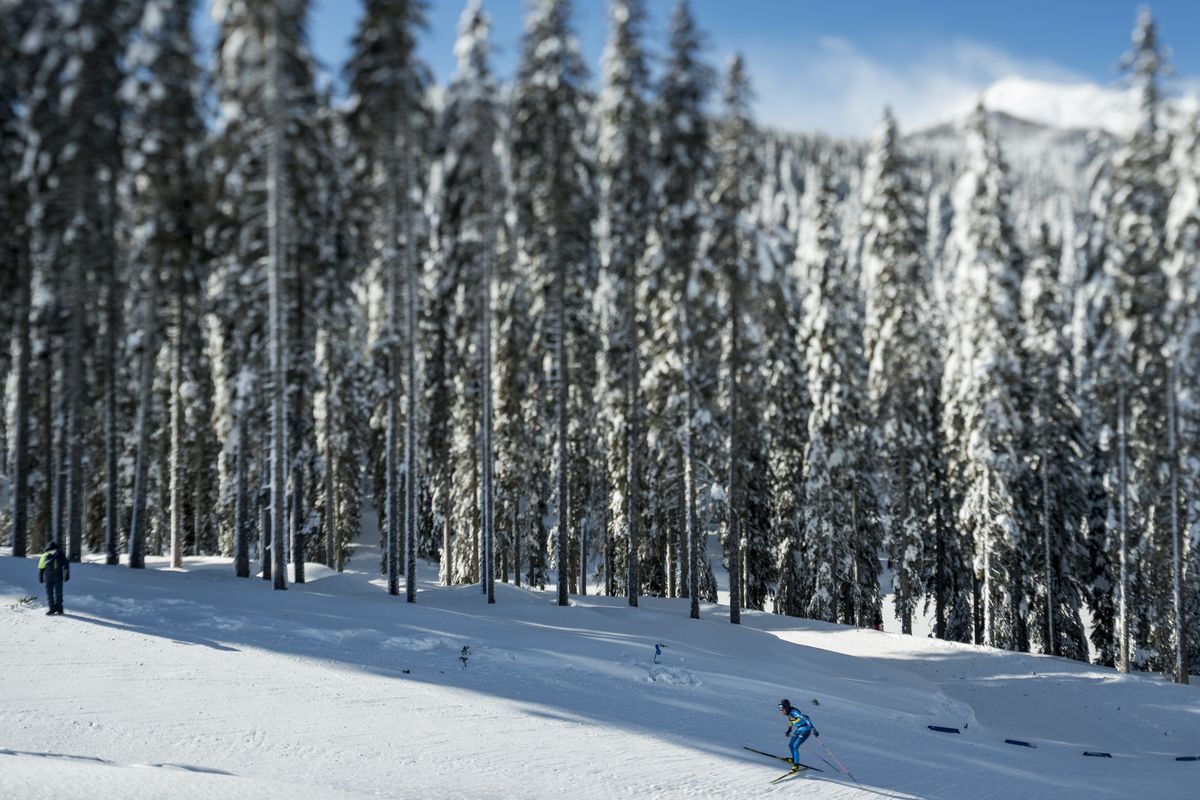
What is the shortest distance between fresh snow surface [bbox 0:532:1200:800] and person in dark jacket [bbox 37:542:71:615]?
1.22 feet

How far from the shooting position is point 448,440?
38.0m

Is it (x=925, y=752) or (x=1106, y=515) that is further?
(x=1106, y=515)

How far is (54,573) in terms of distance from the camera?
1677 cm

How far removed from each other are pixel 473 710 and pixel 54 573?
9241 mm

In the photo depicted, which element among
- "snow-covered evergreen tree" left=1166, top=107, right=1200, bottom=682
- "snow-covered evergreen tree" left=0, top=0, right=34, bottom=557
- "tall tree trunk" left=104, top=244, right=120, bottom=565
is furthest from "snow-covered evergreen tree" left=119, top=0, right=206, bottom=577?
"snow-covered evergreen tree" left=1166, top=107, right=1200, bottom=682

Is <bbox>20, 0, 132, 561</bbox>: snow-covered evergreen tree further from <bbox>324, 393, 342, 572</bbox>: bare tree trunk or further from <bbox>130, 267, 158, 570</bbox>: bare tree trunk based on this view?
<bbox>324, 393, 342, 572</bbox>: bare tree trunk

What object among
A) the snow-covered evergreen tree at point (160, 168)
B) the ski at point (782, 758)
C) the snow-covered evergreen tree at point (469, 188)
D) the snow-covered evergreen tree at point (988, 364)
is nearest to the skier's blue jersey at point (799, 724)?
the ski at point (782, 758)

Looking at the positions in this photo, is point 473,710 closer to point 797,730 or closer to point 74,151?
point 797,730

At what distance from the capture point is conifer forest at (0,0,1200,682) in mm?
21484

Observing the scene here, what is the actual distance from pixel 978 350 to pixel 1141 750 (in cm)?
1392

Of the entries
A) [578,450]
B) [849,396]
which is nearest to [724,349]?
[849,396]

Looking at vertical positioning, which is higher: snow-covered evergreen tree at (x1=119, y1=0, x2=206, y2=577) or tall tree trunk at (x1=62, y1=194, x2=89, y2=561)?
snow-covered evergreen tree at (x1=119, y1=0, x2=206, y2=577)

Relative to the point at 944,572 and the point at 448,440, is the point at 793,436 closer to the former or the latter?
the point at 944,572

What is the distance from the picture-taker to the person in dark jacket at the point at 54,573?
16.6m
